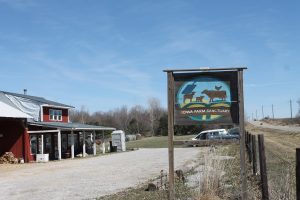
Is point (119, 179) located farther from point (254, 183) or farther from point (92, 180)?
point (254, 183)

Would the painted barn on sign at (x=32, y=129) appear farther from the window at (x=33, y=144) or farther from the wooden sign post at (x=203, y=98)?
the wooden sign post at (x=203, y=98)

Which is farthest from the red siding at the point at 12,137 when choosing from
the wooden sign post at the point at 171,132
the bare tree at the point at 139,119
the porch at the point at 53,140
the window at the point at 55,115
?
the bare tree at the point at 139,119

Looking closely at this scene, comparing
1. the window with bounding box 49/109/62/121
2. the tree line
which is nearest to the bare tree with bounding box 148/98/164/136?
the tree line

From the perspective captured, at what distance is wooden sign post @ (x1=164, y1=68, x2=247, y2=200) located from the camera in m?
9.59

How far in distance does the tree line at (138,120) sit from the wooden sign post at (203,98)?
71.3m

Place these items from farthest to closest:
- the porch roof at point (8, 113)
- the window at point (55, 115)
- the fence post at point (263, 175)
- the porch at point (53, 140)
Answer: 1. the window at point (55, 115)
2. the porch at point (53, 140)
3. the porch roof at point (8, 113)
4. the fence post at point (263, 175)

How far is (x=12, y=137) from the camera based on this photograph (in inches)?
1446

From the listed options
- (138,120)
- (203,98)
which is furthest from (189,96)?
(138,120)

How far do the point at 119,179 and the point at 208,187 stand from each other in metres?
Answer: 9.24

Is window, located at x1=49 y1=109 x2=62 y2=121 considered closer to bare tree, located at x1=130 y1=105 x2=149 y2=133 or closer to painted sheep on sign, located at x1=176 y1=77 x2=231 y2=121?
painted sheep on sign, located at x1=176 y1=77 x2=231 y2=121

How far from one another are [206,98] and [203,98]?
0.20 ft

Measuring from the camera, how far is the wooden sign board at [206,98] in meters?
9.60

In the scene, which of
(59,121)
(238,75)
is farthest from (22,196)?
(59,121)

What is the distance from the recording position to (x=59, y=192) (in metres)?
14.8
